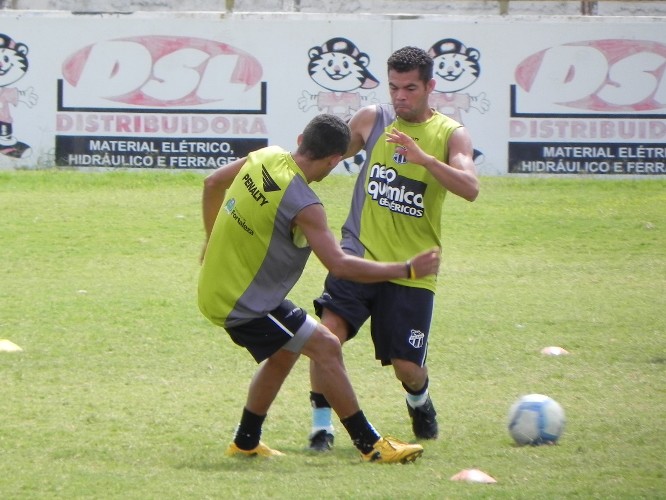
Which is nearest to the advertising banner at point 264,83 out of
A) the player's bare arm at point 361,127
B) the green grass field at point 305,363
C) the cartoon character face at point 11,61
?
the cartoon character face at point 11,61

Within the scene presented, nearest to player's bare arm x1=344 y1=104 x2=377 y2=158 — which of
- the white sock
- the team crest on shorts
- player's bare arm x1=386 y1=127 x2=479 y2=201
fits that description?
player's bare arm x1=386 y1=127 x2=479 y2=201

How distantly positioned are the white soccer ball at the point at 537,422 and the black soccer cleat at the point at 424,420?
0.46 meters

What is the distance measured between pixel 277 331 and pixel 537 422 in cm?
149

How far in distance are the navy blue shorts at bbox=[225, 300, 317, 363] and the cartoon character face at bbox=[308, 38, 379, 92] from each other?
1172 centimetres

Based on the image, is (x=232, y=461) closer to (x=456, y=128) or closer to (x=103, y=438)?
(x=103, y=438)

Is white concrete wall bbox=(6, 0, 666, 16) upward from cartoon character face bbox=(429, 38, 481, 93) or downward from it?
upward

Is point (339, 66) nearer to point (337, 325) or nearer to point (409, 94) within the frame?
point (409, 94)

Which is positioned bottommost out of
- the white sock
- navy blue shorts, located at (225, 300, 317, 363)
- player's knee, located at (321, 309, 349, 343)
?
the white sock

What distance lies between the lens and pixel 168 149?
1730cm

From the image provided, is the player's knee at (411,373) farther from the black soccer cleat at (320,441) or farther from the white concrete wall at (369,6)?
the white concrete wall at (369,6)

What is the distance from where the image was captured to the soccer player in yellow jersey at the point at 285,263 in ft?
18.4

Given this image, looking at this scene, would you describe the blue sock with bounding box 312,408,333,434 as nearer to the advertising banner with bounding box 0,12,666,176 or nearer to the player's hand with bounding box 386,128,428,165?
the player's hand with bounding box 386,128,428,165

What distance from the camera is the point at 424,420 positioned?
6465mm

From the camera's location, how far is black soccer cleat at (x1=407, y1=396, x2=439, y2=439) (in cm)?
646
